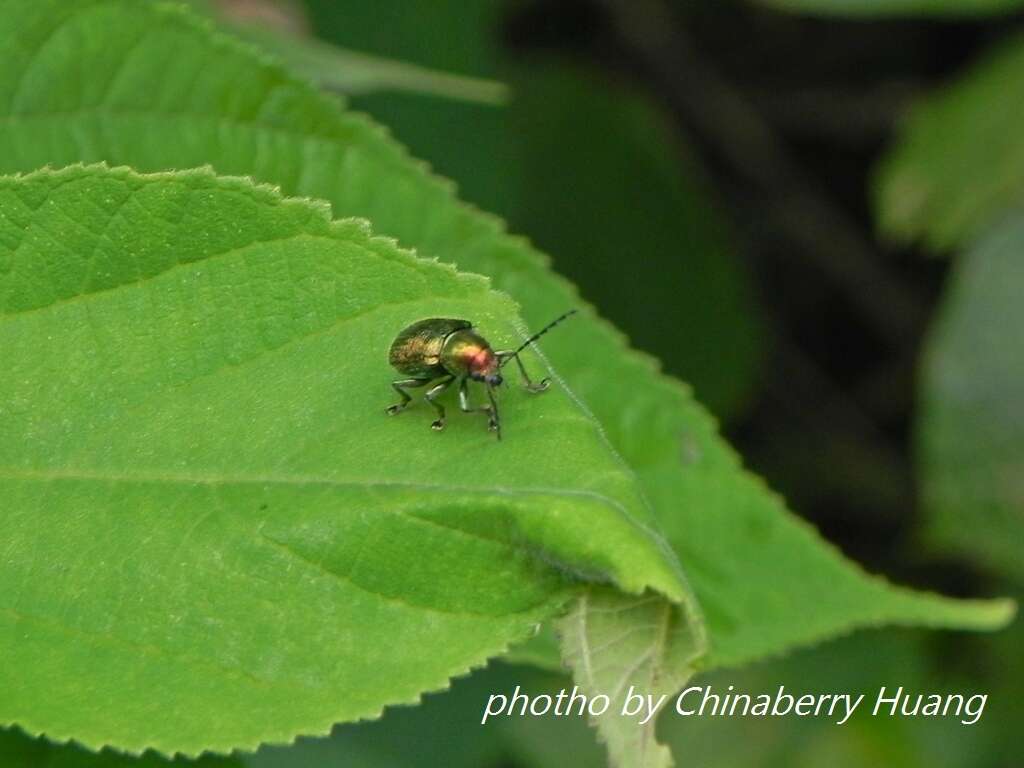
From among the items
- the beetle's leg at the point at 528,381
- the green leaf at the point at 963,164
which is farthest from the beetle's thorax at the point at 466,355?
the green leaf at the point at 963,164

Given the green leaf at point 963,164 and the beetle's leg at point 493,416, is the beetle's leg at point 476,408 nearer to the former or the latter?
the beetle's leg at point 493,416

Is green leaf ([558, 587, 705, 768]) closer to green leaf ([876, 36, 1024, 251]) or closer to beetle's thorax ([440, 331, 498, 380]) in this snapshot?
beetle's thorax ([440, 331, 498, 380])

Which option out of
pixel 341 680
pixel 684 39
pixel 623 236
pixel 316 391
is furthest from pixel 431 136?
pixel 341 680

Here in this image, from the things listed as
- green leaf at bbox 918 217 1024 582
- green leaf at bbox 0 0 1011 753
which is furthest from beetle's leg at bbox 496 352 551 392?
green leaf at bbox 918 217 1024 582

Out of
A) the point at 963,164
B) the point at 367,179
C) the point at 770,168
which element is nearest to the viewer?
the point at 367,179

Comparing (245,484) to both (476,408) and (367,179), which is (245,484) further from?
(367,179)

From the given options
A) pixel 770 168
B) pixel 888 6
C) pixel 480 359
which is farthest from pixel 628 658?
pixel 770 168

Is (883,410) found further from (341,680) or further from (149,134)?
(341,680)
